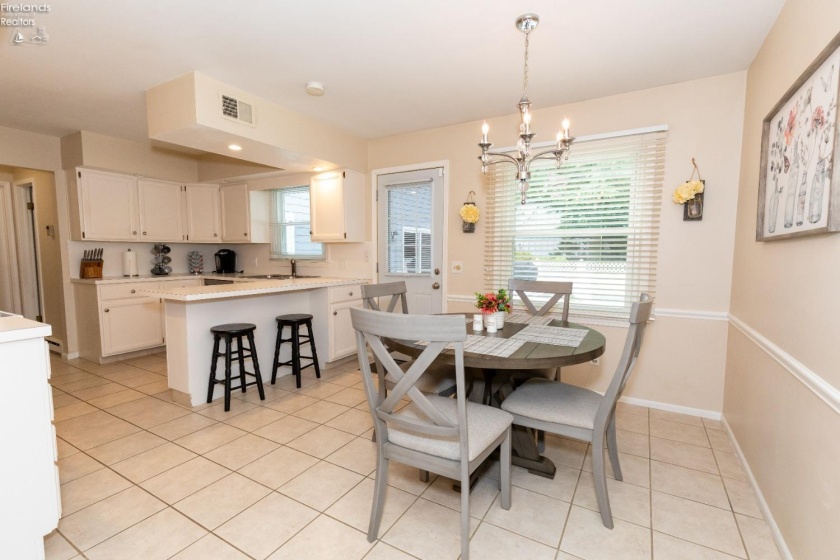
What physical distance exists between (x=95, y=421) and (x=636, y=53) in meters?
4.47

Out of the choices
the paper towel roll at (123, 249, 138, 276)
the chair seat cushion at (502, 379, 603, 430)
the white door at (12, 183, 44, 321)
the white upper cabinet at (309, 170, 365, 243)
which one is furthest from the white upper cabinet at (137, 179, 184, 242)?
the chair seat cushion at (502, 379, 603, 430)

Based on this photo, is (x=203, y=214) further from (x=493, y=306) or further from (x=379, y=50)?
(x=493, y=306)

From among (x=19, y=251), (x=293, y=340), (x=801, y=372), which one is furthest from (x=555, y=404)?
(x=19, y=251)

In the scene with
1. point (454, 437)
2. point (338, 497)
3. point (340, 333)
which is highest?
point (454, 437)

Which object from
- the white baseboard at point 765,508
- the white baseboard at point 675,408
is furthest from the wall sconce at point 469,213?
the white baseboard at point 765,508

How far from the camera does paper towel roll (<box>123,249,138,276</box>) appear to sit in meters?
4.59

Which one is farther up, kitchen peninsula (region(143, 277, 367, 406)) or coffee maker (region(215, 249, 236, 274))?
coffee maker (region(215, 249, 236, 274))

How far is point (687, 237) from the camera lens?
284 cm

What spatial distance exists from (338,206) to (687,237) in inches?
126

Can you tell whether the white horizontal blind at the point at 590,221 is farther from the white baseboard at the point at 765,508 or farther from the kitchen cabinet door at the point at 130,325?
the kitchen cabinet door at the point at 130,325

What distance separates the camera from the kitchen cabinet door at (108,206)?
4.10 m

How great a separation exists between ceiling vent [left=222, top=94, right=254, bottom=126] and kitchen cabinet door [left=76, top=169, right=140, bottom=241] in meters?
2.44

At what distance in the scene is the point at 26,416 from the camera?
147 centimetres

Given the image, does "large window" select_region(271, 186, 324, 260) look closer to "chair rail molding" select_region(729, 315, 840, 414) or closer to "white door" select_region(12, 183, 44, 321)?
"white door" select_region(12, 183, 44, 321)
